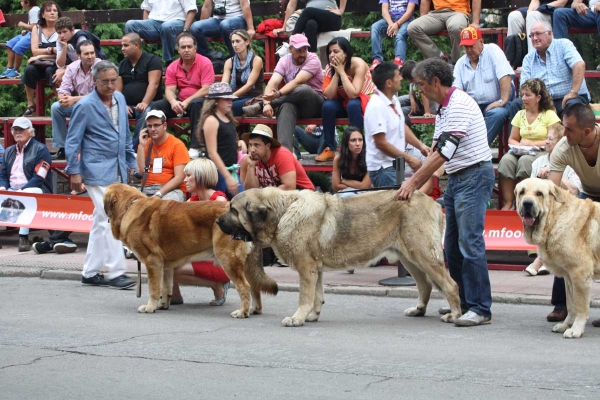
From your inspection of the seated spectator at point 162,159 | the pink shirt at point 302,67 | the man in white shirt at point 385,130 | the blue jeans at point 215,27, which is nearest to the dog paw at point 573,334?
the man in white shirt at point 385,130

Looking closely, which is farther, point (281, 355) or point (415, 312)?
point (415, 312)

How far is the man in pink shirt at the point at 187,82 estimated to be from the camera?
50.5ft

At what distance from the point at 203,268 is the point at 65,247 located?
4.49 m

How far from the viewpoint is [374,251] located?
29.6 ft

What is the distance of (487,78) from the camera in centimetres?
1355

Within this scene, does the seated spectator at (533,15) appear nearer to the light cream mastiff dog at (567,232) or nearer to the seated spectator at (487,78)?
the seated spectator at (487,78)

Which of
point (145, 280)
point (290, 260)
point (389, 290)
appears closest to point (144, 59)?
point (145, 280)

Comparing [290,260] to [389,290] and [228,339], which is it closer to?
[228,339]

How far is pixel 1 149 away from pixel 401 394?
1182cm

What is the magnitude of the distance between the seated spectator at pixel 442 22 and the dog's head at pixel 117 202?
6978 mm

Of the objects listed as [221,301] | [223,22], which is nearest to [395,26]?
[223,22]

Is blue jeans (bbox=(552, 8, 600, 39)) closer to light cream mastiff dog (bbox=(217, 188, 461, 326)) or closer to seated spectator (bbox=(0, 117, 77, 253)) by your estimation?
light cream mastiff dog (bbox=(217, 188, 461, 326))

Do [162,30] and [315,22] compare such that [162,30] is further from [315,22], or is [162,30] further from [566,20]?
[566,20]

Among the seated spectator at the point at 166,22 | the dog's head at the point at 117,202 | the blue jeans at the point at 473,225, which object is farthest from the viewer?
the seated spectator at the point at 166,22
